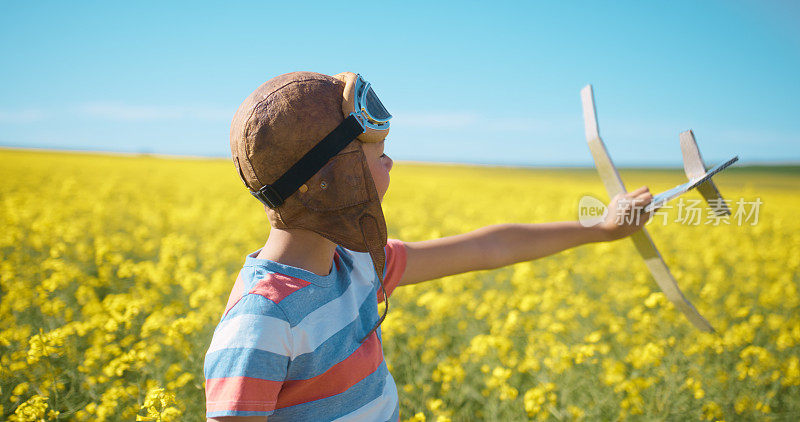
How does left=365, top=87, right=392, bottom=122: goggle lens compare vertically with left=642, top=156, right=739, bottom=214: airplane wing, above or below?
above

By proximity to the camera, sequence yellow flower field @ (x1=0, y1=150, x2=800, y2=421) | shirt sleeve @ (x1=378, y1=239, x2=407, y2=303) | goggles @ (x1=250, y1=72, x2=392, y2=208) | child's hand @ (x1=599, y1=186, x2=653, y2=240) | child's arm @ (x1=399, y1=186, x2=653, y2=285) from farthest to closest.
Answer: yellow flower field @ (x1=0, y1=150, x2=800, y2=421), child's hand @ (x1=599, y1=186, x2=653, y2=240), child's arm @ (x1=399, y1=186, x2=653, y2=285), shirt sleeve @ (x1=378, y1=239, x2=407, y2=303), goggles @ (x1=250, y1=72, x2=392, y2=208)

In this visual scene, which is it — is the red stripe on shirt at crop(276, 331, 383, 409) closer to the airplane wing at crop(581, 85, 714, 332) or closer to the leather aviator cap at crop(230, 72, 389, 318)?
the leather aviator cap at crop(230, 72, 389, 318)

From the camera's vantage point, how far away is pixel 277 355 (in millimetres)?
831

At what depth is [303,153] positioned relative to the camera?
89 cm

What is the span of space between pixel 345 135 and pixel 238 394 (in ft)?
1.66

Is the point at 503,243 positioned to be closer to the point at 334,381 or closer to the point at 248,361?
the point at 334,381

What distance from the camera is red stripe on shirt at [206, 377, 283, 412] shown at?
2.54 ft

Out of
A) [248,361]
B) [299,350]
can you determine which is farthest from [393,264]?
[248,361]

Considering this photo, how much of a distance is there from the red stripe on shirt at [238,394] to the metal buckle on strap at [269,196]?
33cm

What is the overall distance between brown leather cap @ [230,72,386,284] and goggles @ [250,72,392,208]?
0.01 metres

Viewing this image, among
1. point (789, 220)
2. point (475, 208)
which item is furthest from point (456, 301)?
point (789, 220)

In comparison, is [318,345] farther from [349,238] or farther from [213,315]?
[213,315]

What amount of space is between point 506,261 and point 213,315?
2.03 meters

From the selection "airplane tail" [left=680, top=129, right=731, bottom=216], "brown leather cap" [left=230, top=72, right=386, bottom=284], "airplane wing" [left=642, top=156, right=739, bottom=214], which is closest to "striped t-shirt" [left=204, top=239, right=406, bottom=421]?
"brown leather cap" [left=230, top=72, right=386, bottom=284]
